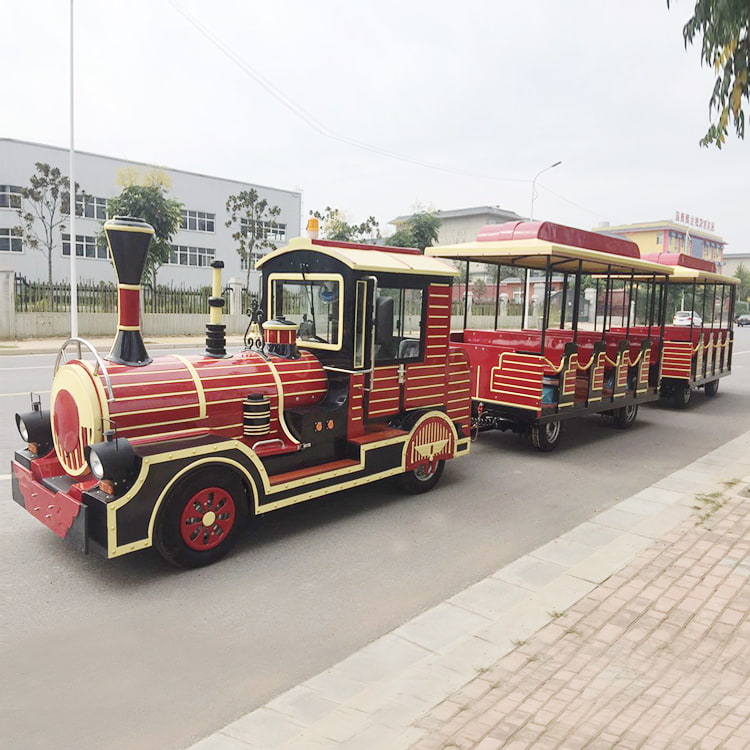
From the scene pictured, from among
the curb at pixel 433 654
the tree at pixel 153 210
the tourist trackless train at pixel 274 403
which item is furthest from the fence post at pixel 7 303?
the curb at pixel 433 654

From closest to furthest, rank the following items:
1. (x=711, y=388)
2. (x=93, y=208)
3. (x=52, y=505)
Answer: (x=52, y=505), (x=711, y=388), (x=93, y=208)

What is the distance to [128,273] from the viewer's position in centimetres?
475

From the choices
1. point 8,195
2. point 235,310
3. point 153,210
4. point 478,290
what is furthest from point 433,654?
point 8,195

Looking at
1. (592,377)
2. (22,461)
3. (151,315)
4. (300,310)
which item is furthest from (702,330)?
(151,315)

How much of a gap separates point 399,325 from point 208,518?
262 cm

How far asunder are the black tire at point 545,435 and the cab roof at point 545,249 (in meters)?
2.15

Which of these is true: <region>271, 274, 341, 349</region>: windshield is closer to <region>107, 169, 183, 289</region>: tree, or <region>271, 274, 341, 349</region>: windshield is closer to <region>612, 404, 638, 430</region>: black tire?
<region>612, 404, 638, 430</region>: black tire

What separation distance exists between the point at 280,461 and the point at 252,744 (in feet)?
9.07

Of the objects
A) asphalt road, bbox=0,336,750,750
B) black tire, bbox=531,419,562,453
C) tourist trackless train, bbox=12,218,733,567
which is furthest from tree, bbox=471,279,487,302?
asphalt road, bbox=0,336,750,750

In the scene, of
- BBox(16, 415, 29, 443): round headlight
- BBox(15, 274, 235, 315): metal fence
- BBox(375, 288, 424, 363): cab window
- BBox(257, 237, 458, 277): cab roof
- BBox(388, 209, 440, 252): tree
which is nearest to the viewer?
BBox(16, 415, 29, 443): round headlight

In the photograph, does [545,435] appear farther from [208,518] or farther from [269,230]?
[269,230]

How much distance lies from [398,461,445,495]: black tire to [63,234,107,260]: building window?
34682 millimetres

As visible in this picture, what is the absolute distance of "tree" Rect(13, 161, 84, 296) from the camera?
33625 mm

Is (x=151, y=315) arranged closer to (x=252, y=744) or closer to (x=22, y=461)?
(x=22, y=461)
